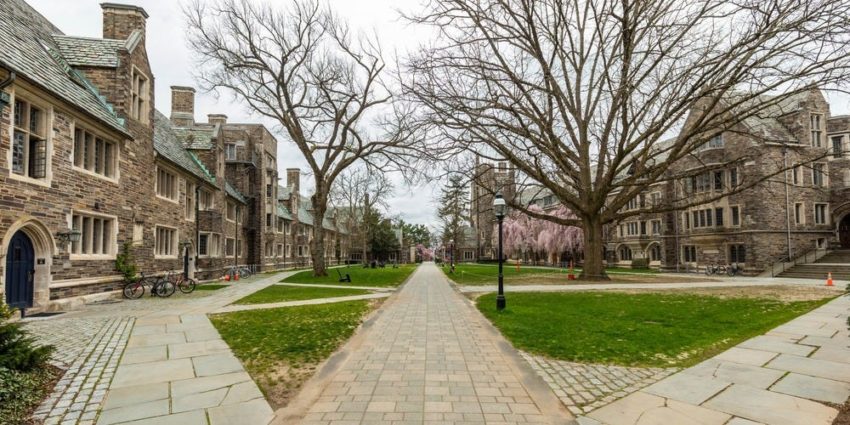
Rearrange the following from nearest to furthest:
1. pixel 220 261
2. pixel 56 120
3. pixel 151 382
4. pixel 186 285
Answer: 1. pixel 151 382
2. pixel 56 120
3. pixel 186 285
4. pixel 220 261

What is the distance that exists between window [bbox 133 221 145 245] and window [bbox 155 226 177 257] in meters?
2.10

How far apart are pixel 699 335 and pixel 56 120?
699 inches

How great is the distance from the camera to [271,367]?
6.25 metres

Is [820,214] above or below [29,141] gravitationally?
below

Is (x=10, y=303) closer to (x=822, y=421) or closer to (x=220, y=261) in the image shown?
(x=822, y=421)

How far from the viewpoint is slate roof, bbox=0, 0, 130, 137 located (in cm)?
1147

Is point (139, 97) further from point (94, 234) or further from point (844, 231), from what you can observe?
A: point (844, 231)

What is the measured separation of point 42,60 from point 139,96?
4748 mm

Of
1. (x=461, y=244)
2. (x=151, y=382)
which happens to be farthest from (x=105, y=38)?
(x=461, y=244)

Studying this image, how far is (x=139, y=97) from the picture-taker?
18016 mm

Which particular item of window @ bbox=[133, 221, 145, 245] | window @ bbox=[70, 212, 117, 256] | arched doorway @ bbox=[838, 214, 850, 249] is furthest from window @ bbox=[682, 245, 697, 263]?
window @ bbox=[70, 212, 117, 256]

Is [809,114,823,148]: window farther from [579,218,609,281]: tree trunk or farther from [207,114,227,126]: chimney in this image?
[207,114,227,126]: chimney

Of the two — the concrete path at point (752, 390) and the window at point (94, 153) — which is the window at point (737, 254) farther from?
the window at point (94, 153)

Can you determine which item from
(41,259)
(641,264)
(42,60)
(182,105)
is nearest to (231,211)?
(182,105)
